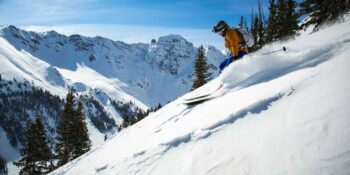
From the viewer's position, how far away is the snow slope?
4.06 metres

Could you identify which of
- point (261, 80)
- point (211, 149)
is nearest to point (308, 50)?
point (261, 80)

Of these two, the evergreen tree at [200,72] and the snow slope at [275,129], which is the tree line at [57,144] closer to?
the evergreen tree at [200,72]

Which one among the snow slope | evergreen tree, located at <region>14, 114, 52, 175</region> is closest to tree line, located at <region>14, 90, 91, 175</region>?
evergreen tree, located at <region>14, 114, 52, 175</region>

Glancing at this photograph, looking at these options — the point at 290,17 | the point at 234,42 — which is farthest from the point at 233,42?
the point at 290,17

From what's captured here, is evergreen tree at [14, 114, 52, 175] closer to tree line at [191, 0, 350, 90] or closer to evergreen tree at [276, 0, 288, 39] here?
tree line at [191, 0, 350, 90]

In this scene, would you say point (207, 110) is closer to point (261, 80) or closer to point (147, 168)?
point (261, 80)

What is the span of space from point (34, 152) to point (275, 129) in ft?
88.5

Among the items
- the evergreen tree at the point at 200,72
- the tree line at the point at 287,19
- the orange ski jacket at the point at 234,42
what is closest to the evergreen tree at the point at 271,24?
the tree line at the point at 287,19

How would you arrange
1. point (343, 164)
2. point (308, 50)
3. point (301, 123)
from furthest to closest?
point (308, 50)
point (301, 123)
point (343, 164)

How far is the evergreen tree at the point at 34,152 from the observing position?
1031 inches

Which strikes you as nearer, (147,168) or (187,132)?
(147,168)

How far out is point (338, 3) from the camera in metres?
19.1

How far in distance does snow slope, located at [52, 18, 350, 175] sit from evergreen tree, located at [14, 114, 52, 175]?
2100 centimetres

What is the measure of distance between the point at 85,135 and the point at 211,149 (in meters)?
27.7
